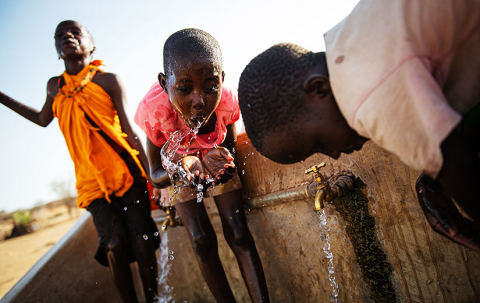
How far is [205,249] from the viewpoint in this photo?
1.67m

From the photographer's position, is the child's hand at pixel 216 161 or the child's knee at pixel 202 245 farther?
the child's knee at pixel 202 245

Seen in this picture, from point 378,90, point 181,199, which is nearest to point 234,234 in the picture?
point 181,199

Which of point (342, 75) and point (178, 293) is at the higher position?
point (342, 75)

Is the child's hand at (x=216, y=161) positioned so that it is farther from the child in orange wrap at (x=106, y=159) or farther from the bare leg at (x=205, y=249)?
the child in orange wrap at (x=106, y=159)

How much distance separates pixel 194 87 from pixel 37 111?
77.6 inches

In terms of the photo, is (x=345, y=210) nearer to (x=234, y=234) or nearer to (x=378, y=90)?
(x=234, y=234)

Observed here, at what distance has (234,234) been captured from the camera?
5.23 ft

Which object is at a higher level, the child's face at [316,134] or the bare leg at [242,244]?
the child's face at [316,134]

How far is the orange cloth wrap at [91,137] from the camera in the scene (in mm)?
2277

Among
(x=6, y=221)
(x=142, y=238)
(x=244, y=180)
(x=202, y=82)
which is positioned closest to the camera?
(x=202, y=82)

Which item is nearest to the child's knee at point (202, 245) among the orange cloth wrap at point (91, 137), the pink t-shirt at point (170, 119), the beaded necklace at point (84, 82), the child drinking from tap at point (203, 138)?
the child drinking from tap at point (203, 138)

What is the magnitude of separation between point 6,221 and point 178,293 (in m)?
16.1

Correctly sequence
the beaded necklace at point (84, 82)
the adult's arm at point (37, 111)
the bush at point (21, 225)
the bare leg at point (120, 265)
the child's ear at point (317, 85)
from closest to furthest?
the child's ear at point (317, 85) → the bare leg at point (120, 265) → the beaded necklace at point (84, 82) → the adult's arm at point (37, 111) → the bush at point (21, 225)

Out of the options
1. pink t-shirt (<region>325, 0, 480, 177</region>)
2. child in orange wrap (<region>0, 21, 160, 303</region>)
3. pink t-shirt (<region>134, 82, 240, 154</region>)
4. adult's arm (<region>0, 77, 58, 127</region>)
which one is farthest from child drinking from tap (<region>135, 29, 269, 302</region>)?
adult's arm (<region>0, 77, 58, 127</region>)
